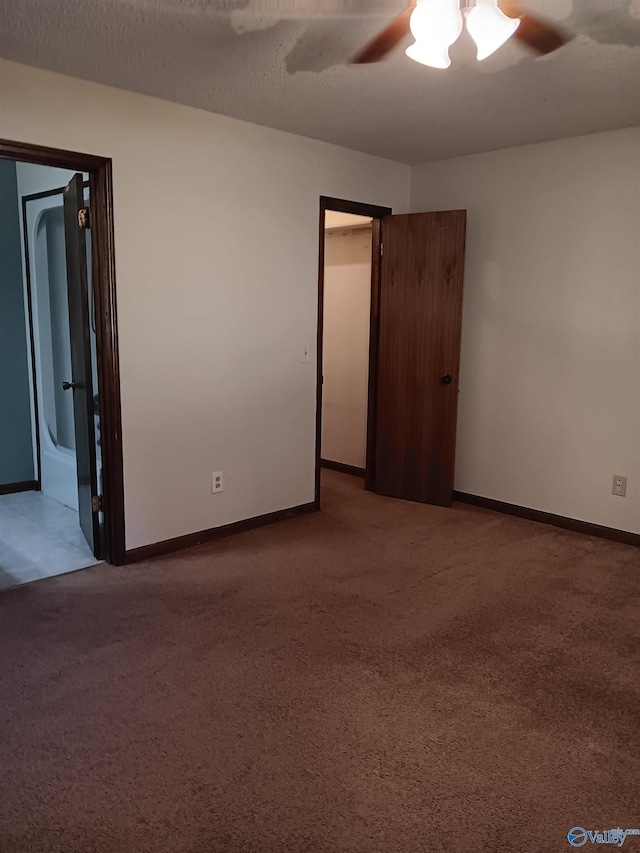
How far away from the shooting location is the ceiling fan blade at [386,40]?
232 cm

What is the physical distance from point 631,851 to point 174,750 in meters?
1.34

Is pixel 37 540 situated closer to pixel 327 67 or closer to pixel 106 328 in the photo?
pixel 106 328

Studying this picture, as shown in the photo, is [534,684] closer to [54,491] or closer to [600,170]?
[600,170]

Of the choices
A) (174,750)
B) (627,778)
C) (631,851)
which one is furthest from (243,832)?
(627,778)

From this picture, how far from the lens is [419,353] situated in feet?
15.2

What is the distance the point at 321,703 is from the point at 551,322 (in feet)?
9.54

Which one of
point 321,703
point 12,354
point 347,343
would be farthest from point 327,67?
point 12,354

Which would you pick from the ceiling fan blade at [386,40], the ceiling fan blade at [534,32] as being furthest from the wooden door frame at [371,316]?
the ceiling fan blade at [534,32]

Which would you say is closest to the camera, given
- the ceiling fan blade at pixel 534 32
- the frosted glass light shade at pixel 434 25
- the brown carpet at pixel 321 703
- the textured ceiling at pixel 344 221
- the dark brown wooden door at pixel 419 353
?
the brown carpet at pixel 321 703

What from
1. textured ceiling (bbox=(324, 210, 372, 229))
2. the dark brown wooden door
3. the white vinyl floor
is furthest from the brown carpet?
textured ceiling (bbox=(324, 210, 372, 229))

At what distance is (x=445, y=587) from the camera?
130 inches

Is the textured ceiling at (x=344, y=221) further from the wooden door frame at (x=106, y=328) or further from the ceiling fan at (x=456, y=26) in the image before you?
the ceiling fan at (x=456, y=26)

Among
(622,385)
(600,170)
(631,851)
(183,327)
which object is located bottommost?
(631,851)

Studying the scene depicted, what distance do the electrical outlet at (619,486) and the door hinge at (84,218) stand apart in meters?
3.35
